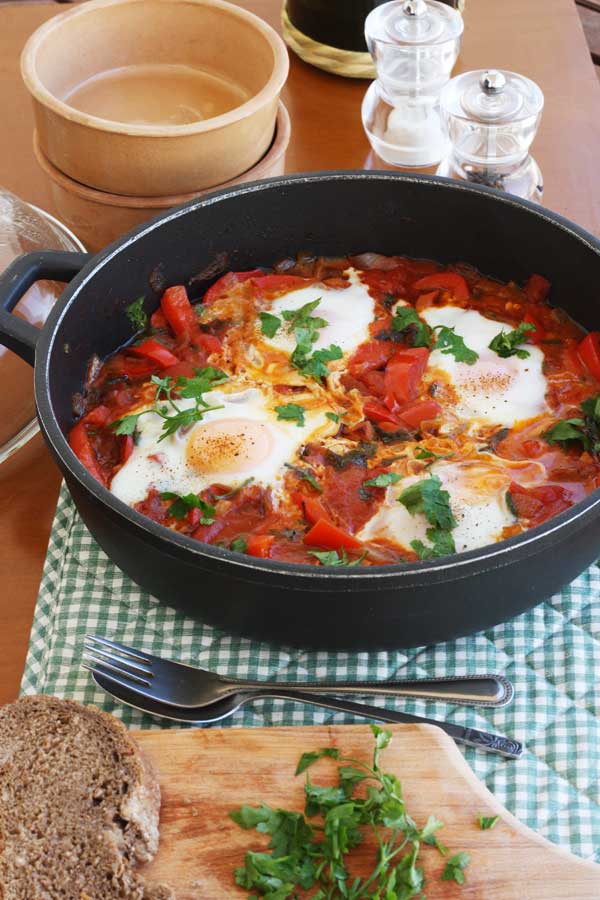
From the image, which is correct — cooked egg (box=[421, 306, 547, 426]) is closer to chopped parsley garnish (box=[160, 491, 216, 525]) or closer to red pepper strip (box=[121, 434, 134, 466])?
chopped parsley garnish (box=[160, 491, 216, 525])

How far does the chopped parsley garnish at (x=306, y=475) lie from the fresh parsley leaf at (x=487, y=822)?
2.67ft

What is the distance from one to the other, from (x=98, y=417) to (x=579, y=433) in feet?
3.75

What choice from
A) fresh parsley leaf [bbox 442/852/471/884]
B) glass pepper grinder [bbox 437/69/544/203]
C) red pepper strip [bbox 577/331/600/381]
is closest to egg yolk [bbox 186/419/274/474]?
red pepper strip [bbox 577/331/600/381]

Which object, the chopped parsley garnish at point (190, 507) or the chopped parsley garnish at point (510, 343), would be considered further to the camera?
the chopped parsley garnish at point (510, 343)

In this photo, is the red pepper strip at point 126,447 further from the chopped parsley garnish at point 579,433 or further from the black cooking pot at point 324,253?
the chopped parsley garnish at point 579,433

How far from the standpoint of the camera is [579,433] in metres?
2.49

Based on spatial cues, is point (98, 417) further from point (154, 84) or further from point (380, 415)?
point (154, 84)

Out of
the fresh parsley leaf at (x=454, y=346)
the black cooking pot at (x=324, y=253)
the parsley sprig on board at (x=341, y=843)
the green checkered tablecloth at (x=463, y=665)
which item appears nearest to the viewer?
the parsley sprig on board at (x=341, y=843)

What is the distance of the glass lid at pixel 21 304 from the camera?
2.70 m

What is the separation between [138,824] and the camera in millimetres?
1812

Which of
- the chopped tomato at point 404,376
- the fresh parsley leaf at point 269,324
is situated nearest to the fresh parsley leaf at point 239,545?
the chopped tomato at point 404,376

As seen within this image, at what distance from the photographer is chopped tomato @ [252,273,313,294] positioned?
292 cm

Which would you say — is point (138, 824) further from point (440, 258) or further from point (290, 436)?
point (440, 258)

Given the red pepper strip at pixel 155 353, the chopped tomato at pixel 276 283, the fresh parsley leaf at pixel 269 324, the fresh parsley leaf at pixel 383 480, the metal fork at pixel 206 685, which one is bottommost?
the metal fork at pixel 206 685
